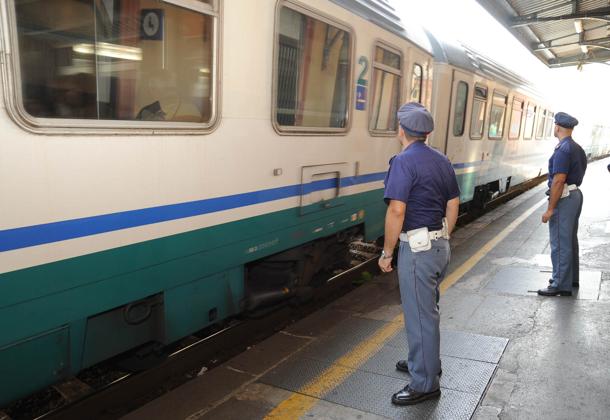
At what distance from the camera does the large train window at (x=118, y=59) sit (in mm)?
2334

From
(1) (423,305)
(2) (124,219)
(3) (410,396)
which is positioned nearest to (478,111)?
(1) (423,305)

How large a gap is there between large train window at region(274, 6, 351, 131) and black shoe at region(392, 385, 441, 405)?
2116 mm

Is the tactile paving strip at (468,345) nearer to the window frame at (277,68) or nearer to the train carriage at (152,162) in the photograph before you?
the train carriage at (152,162)

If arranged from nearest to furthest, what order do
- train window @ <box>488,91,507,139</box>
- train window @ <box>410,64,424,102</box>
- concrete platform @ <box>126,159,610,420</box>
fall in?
1. concrete platform @ <box>126,159,610,420</box>
2. train window @ <box>410,64,424,102</box>
3. train window @ <box>488,91,507,139</box>

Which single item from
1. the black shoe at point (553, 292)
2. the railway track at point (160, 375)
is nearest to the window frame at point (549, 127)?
the black shoe at point (553, 292)

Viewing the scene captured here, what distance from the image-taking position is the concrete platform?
3.08 meters

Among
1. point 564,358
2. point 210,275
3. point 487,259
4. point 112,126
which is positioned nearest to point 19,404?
point 210,275

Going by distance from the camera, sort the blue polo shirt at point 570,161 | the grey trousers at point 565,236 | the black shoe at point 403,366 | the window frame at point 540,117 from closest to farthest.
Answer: the black shoe at point 403,366, the blue polo shirt at point 570,161, the grey trousers at point 565,236, the window frame at point 540,117

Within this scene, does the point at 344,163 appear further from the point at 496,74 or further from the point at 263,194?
the point at 496,74

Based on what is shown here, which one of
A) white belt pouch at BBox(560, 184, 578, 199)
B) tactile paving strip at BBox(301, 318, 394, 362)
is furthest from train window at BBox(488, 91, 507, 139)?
tactile paving strip at BBox(301, 318, 394, 362)

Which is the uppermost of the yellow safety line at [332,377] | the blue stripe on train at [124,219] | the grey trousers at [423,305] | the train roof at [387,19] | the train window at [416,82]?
the train roof at [387,19]

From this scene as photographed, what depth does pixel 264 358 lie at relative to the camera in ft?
12.9

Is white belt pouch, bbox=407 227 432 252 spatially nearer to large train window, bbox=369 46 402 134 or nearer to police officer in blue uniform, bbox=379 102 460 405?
police officer in blue uniform, bbox=379 102 460 405

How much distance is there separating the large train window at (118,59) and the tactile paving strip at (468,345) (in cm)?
239
